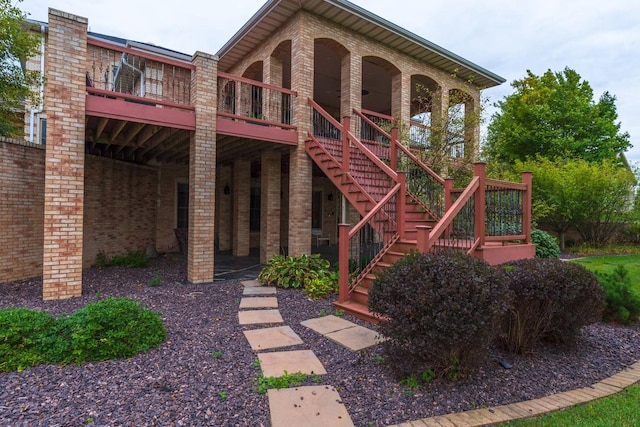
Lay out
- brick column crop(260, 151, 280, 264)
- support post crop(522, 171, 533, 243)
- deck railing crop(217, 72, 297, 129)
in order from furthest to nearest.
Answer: brick column crop(260, 151, 280, 264), deck railing crop(217, 72, 297, 129), support post crop(522, 171, 533, 243)

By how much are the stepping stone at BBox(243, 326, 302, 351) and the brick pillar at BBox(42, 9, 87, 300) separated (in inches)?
140

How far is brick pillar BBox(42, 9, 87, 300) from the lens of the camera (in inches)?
210

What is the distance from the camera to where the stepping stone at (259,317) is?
177 inches

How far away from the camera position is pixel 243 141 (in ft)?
27.4

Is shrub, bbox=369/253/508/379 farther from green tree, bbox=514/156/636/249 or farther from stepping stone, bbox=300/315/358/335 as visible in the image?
green tree, bbox=514/156/636/249

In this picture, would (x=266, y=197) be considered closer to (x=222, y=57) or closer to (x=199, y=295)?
(x=199, y=295)

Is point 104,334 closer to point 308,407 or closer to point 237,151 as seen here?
point 308,407

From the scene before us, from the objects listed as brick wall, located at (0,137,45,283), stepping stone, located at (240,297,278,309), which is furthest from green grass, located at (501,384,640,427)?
brick wall, located at (0,137,45,283)

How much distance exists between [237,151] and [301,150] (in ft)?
7.24

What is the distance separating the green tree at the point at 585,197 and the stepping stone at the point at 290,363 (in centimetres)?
1036

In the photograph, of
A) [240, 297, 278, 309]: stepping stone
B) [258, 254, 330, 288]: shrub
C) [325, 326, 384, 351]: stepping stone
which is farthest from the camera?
[258, 254, 330, 288]: shrub

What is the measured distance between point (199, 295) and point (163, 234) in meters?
5.91

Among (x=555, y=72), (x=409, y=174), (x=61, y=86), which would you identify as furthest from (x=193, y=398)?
(x=555, y=72)

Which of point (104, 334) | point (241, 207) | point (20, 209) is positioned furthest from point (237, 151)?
point (104, 334)
